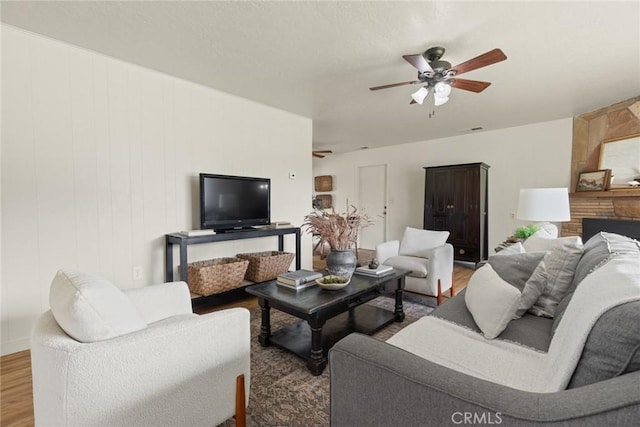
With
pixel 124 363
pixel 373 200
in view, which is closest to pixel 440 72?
pixel 124 363

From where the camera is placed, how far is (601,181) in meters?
3.79

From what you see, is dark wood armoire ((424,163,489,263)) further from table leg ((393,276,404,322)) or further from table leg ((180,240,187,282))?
table leg ((180,240,187,282))

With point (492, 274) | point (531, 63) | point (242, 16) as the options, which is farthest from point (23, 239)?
point (531, 63)

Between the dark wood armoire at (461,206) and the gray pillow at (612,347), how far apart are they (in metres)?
4.25

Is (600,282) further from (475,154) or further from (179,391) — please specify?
(475,154)

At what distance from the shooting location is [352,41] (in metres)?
2.26

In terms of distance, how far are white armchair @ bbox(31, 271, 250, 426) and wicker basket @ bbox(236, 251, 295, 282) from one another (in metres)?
1.96

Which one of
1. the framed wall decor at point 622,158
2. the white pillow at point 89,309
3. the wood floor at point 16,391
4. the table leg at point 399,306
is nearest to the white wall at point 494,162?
the framed wall decor at point 622,158

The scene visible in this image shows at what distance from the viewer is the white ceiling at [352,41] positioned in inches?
75.1

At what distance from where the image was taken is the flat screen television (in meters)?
3.02

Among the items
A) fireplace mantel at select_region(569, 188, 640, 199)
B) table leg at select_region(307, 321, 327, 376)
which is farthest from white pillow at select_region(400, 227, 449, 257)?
fireplace mantel at select_region(569, 188, 640, 199)

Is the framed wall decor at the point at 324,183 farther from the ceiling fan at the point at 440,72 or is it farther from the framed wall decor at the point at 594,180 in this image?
the ceiling fan at the point at 440,72

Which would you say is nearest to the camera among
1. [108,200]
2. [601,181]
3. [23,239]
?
[23,239]

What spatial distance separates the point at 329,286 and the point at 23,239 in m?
2.25
